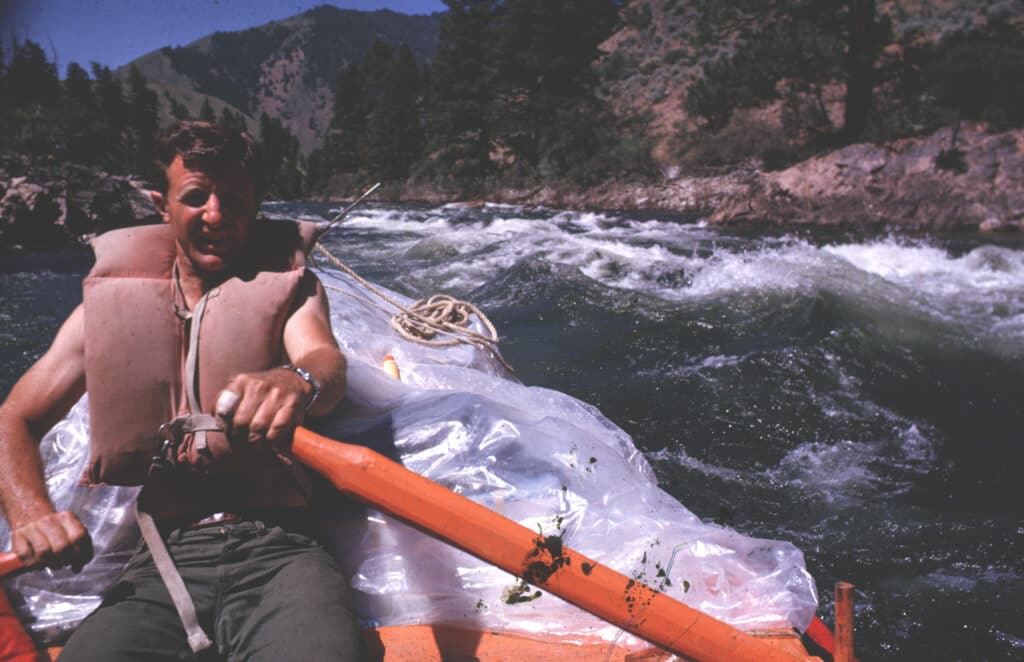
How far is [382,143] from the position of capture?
4178cm

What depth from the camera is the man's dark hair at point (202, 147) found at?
151cm

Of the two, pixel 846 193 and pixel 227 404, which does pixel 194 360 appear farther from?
pixel 846 193

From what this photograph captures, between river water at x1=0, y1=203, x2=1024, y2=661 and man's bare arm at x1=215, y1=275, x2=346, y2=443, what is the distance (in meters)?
2.02

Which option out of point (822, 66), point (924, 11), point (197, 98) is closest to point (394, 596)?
point (822, 66)

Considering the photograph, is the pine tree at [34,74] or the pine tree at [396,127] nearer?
the pine tree at [34,74]

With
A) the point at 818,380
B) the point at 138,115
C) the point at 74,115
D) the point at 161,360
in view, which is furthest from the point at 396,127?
the point at 161,360

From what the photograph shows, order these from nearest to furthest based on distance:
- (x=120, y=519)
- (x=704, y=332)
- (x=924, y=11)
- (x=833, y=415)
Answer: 1. (x=120, y=519)
2. (x=833, y=415)
3. (x=704, y=332)
4. (x=924, y=11)

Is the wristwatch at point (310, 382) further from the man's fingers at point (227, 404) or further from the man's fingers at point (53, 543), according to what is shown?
the man's fingers at point (53, 543)

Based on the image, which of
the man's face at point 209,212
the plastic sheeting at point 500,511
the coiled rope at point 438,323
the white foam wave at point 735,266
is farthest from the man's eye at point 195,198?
the white foam wave at point 735,266

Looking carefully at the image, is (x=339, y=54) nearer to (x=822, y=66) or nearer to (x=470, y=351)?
(x=822, y=66)

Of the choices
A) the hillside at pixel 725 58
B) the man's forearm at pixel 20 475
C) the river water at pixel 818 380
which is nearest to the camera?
the man's forearm at pixel 20 475

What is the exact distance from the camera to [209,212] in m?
1.50

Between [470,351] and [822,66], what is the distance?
2004 centimetres

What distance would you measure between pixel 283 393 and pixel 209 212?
646mm
